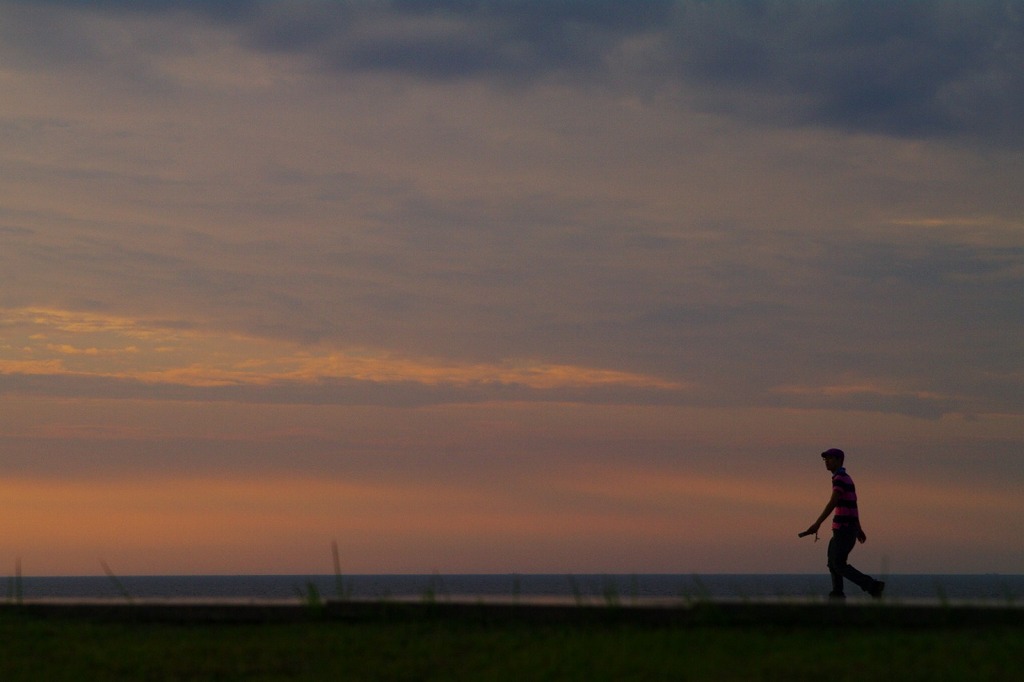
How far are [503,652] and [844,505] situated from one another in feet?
26.0

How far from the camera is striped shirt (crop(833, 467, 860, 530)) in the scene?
1548 centimetres

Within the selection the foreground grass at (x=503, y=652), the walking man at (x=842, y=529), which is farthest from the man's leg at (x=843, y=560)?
the foreground grass at (x=503, y=652)

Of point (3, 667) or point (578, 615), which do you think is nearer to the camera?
point (3, 667)

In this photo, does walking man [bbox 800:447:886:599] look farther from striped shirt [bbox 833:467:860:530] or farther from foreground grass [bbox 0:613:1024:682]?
foreground grass [bbox 0:613:1024:682]

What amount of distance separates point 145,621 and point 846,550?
8699 mm

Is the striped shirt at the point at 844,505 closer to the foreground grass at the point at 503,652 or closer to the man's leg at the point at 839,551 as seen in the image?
the man's leg at the point at 839,551

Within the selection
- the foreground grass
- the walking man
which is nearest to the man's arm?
the walking man

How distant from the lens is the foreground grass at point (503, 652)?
7988 mm

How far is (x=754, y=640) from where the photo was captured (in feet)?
29.5

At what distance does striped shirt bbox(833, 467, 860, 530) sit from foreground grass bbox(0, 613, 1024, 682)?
Result: 6.11 metres

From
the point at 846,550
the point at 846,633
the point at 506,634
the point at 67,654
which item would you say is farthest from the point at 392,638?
the point at 846,550

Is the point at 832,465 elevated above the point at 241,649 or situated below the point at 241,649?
above

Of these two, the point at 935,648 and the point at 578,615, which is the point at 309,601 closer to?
the point at 578,615

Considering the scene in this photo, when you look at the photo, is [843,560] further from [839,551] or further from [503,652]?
[503,652]
